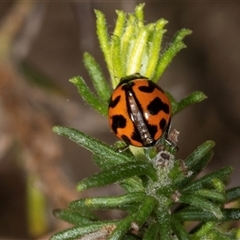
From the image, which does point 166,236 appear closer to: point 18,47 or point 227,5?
point 18,47

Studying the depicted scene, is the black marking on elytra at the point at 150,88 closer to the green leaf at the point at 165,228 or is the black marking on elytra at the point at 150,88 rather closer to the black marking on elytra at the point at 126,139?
the black marking on elytra at the point at 126,139

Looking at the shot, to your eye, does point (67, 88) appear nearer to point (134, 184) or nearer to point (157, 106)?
point (157, 106)

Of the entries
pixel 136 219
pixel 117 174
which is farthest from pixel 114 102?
pixel 136 219

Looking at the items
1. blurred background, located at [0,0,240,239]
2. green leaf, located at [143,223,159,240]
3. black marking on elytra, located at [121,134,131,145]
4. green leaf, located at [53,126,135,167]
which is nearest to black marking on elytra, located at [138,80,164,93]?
black marking on elytra, located at [121,134,131,145]

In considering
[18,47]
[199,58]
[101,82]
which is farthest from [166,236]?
[199,58]

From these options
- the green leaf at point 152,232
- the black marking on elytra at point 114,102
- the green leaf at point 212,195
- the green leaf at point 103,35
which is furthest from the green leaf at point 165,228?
the green leaf at point 103,35

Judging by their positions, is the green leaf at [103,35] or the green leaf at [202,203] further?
the green leaf at [103,35]

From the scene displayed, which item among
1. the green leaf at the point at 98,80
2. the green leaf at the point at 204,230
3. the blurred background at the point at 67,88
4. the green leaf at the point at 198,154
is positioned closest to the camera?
the green leaf at the point at 204,230
